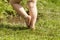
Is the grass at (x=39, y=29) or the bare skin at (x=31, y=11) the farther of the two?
the bare skin at (x=31, y=11)

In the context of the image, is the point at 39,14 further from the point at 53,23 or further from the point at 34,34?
the point at 34,34

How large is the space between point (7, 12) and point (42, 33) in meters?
1.52

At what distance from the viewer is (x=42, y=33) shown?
5.01 meters

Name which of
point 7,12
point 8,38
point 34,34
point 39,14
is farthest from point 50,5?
point 8,38

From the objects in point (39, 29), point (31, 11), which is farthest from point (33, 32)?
point (31, 11)

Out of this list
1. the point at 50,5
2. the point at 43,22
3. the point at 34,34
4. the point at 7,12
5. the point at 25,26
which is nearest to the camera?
the point at 34,34

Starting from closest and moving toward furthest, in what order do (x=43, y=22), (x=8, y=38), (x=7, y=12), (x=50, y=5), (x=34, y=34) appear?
(x=8, y=38) < (x=34, y=34) < (x=43, y=22) < (x=7, y=12) < (x=50, y=5)

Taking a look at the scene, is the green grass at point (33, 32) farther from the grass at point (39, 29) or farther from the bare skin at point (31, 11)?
the bare skin at point (31, 11)

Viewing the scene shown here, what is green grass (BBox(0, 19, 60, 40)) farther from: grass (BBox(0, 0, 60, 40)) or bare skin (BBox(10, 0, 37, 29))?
bare skin (BBox(10, 0, 37, 29))

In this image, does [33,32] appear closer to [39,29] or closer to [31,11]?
[39,29]

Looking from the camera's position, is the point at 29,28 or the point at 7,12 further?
the point at 7,12

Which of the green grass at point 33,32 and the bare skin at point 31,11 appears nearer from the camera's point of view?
the green grass at point 33,32

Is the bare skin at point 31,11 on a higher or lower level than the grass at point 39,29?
higher

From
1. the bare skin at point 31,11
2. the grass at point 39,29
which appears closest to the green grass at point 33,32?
the grass at point 39,29
